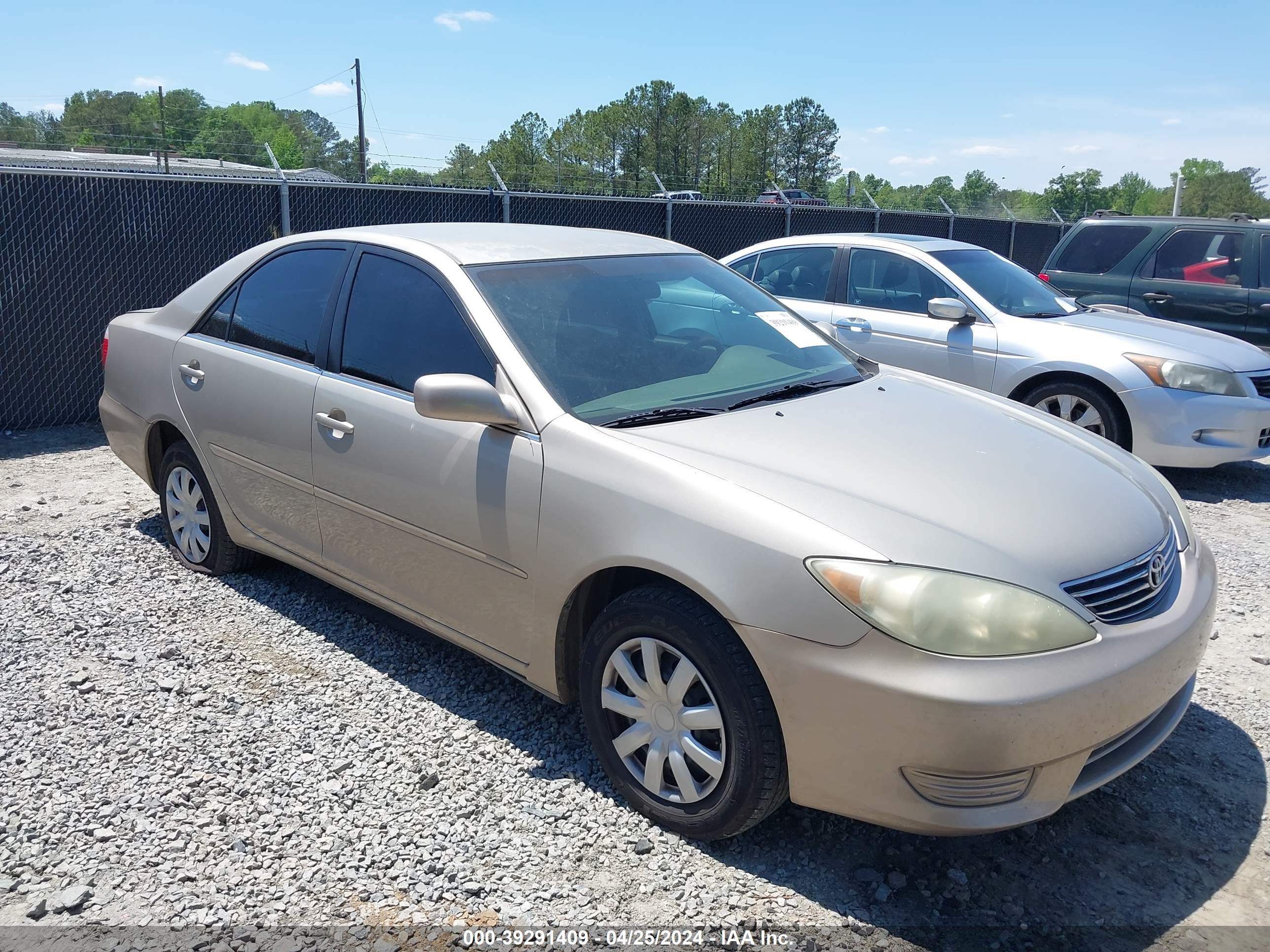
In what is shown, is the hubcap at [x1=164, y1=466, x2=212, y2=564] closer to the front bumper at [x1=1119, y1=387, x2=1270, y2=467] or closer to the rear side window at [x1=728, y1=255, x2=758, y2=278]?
the rear side window at [x1=728, y1=255, x2=758, y2=278]

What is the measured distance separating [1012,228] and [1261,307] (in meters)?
10.7

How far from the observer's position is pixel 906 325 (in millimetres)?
7336

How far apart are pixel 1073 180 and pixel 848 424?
292 ft

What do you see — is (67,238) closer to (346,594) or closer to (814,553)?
(346,594)

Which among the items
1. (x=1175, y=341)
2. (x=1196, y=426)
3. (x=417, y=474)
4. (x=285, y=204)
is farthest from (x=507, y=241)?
(x=285, y=204)

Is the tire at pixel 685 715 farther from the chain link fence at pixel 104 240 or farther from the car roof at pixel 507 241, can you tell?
the chain link fence at pixel 104 240

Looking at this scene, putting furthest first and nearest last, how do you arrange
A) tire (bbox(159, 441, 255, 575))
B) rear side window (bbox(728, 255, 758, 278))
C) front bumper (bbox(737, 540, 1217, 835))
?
rear side window (bbox(728, 255, 758, 278))
tire (bbox(159, 441, 255, 575))
front bumper (bbox(737, 540, 1217, 835))

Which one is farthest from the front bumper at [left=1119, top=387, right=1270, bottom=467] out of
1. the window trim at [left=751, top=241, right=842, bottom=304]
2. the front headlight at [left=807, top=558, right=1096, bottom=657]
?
the front headlight at [left=807, top=558, right=1096, bottom=657]

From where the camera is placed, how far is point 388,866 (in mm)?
2793

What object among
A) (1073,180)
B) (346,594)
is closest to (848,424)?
(346,594)

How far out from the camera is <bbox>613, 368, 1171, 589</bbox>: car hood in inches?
101

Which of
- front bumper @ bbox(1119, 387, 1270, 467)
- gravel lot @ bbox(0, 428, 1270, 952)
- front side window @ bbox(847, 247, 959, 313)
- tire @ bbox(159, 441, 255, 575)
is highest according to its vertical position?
front side window @ bbox(847, 247, 959, 313)

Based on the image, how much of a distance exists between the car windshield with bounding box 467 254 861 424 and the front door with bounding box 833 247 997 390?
10.7ft

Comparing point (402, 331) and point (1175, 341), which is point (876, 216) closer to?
point (1175, 341)
